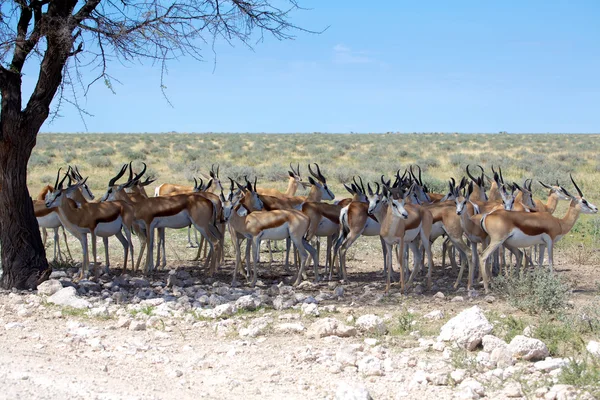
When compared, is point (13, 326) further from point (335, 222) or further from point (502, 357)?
point (335, 222)

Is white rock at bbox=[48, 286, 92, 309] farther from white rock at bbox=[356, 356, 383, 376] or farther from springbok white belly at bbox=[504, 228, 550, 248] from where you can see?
springbok white belly at bbox=[504, 228, 550, 248]

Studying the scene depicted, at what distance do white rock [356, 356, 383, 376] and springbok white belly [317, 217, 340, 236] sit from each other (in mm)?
5496

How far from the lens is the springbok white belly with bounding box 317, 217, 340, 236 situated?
37.5 ft

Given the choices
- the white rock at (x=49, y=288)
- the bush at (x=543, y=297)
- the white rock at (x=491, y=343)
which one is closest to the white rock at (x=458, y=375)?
the white rock at (x=491, y=343)

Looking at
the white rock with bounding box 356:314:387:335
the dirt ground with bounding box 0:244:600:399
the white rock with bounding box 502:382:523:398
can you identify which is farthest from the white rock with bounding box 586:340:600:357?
the white rock with bounding box 356:314:387:335

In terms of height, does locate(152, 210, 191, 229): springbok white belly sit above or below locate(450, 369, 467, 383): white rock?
above

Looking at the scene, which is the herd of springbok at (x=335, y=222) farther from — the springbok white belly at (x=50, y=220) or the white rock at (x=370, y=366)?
the white rock at (x=370, y=366)

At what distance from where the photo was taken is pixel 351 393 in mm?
5094

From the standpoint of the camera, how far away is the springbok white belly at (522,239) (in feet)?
31.9

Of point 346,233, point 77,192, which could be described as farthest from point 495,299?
point 77,192

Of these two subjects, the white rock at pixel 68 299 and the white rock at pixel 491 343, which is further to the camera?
the white rock at pixel 68 299

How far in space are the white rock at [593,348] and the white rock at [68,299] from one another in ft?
18.1

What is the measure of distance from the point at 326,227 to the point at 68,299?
15.0ft

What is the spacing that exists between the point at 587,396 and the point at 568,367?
0.55m
